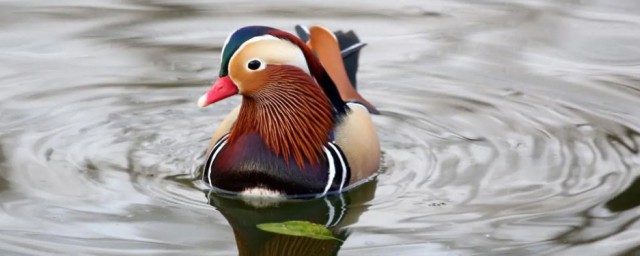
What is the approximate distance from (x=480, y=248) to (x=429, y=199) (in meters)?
0.58

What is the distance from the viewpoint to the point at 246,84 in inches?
236

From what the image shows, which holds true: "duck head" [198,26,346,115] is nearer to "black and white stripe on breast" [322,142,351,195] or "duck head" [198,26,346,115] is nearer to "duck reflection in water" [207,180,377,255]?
"black and white stripe on breast" [322,142,351,195]

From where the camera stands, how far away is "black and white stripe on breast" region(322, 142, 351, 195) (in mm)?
6168

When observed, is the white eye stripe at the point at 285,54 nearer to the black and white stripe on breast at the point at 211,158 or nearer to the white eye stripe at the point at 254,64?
the white eye stripe at the point at 254,64

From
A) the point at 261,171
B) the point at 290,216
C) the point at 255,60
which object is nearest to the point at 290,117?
the point at 261,171

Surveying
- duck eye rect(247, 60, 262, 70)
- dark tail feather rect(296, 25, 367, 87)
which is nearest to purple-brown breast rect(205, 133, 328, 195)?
duck eye rect(247, 60, 262, 70)

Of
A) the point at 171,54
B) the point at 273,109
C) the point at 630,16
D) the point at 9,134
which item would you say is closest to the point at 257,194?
the point at 273,109

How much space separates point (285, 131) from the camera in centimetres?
620

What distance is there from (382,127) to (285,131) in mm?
1058

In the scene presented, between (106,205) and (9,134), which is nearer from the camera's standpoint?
(106,205)

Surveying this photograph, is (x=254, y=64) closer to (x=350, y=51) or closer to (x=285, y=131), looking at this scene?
(x=285, y=131)

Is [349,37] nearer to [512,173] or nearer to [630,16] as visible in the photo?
[512,173]

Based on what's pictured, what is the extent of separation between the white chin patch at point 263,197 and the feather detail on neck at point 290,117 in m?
0.18

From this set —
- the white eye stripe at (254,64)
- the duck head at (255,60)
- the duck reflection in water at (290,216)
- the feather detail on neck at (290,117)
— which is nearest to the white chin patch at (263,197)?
the duck reflection in water at (290,216)
